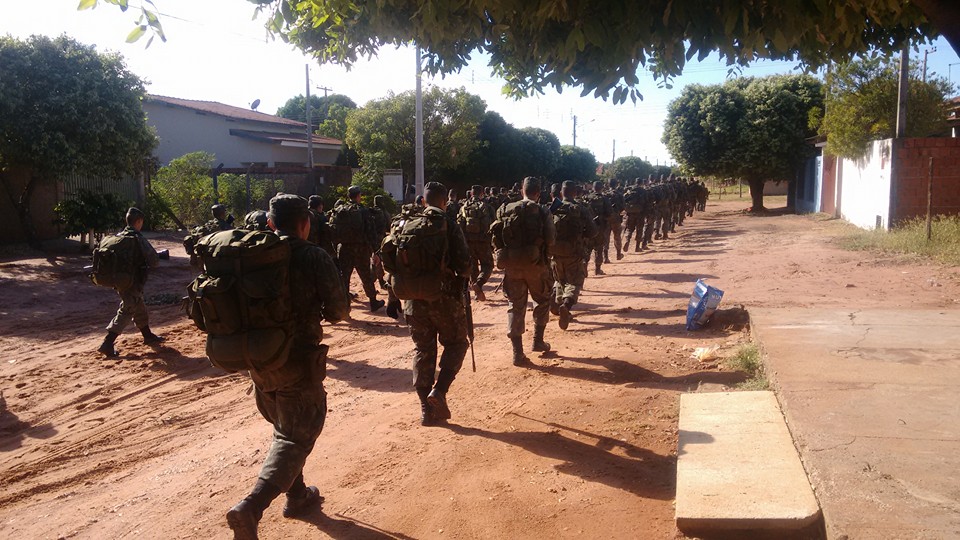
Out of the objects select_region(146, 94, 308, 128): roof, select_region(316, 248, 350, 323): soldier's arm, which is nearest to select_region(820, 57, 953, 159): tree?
select_region(316, 248, 350, 323): soldier's arm

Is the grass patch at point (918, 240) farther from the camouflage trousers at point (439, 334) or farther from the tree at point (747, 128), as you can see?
the tree at point (747, 128)

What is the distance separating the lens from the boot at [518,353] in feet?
25.0

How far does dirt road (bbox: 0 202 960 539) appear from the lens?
4344 mm

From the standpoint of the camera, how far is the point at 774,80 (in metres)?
33.5

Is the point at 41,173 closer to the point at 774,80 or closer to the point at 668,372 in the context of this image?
the point at 668,372

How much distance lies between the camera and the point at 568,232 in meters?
9.19

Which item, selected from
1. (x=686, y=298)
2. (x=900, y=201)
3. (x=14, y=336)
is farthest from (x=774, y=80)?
(x=14, y=336)

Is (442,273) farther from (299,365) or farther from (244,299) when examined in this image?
(244,299)

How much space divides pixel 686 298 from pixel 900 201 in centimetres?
1017

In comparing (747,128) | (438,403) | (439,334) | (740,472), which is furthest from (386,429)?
(747,128)

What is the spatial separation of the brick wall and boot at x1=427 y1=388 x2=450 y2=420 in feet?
53.3

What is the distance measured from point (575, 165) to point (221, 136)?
900 inches

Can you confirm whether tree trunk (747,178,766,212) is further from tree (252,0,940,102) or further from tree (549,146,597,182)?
tree (252,0,940,102)

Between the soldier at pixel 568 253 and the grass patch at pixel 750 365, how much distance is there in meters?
2.45
